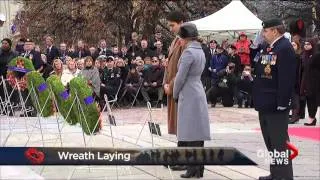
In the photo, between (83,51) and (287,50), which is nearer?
(287,50)

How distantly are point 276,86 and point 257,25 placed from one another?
14022 mm

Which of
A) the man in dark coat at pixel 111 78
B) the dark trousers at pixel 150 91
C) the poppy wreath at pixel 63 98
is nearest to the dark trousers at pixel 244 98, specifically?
the dark trousers at pixel 150 91

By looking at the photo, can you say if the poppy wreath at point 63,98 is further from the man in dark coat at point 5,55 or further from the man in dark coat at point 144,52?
the man in dark coat at point 144,52

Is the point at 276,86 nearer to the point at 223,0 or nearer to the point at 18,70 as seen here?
the point at 18,70

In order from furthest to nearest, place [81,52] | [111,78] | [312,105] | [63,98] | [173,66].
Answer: [81,52] → [111,78] → [312,105] → [63,98] → [173,66]

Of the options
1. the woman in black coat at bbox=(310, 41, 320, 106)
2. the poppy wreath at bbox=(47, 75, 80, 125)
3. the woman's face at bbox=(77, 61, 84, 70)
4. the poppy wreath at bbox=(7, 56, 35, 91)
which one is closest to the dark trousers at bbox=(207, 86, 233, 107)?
the woman's face at bbox=(77, 61, 84, 70)

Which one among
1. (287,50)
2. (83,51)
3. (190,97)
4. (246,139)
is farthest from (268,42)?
(83,51)

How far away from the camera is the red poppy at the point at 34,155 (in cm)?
462

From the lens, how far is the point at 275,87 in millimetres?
6293

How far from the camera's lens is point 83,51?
1666cm

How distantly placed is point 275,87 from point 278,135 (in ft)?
1.81

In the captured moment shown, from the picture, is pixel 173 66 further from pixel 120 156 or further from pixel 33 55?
pixel 33 55

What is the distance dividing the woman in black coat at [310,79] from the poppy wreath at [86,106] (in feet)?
19.1

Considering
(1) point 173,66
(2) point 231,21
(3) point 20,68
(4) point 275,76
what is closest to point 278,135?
(4) point 275,76
